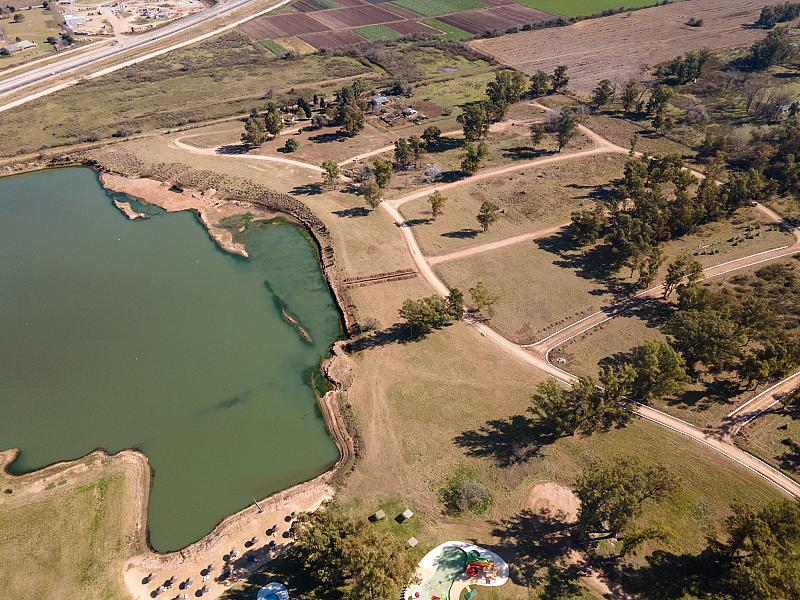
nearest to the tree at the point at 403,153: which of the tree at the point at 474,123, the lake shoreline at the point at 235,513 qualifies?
the tree at the point at 474,123

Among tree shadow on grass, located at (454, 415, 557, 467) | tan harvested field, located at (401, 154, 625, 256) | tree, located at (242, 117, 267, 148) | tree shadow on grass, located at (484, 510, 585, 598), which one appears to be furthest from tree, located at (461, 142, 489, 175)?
tree shadow on grass, located at (484, 510, 585, 598)

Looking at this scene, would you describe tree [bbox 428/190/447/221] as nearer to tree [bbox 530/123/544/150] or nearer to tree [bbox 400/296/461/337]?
tree [bbox 400/296/461/337]

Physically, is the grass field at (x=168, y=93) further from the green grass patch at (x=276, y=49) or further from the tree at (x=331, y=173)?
the tree at (x=331, y=173)

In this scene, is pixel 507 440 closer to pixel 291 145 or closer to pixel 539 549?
pixel 539 549

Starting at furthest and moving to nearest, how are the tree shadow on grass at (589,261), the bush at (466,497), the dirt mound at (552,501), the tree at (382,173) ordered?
the tree at (382,173) < the tree shadow on grass at (589,261) < the bush at (466,497) < the dirt mound at (552,501)

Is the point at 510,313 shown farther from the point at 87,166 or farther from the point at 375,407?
the point at 87,166

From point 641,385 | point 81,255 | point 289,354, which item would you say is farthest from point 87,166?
point 641,385

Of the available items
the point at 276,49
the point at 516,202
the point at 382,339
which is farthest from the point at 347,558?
the point at 276,49
